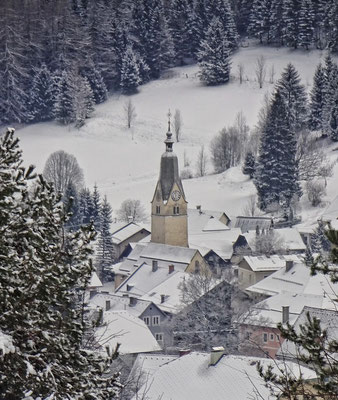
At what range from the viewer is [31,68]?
90688 mm

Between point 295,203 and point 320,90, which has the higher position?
point 320,90

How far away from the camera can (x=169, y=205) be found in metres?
50.1

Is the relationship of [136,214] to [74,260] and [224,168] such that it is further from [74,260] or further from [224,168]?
[74,260]

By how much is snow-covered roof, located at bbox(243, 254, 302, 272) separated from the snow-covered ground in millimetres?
8753

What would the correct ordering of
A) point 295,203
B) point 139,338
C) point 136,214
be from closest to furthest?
point 139,338 → point 295,203 → point 136,214

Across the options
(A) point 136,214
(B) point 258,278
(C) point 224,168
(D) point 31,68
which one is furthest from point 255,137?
(D) point 31,68

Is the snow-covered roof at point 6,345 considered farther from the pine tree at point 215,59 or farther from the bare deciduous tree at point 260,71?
the pine tree at point 215,59

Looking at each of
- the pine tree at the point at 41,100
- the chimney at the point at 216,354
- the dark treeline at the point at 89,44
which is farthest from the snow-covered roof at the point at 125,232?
the chimney at the point at 216,354

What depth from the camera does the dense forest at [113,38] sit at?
84.4 meters

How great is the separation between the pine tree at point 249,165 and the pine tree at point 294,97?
235 inches

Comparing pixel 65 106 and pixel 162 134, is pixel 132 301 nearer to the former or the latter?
pixel 162 134

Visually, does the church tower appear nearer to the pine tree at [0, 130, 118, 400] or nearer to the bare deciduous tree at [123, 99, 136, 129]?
the bare deciduous tree at [123, 99, 136, 129]

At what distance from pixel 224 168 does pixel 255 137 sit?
170 inches

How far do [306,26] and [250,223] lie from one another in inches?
1457
